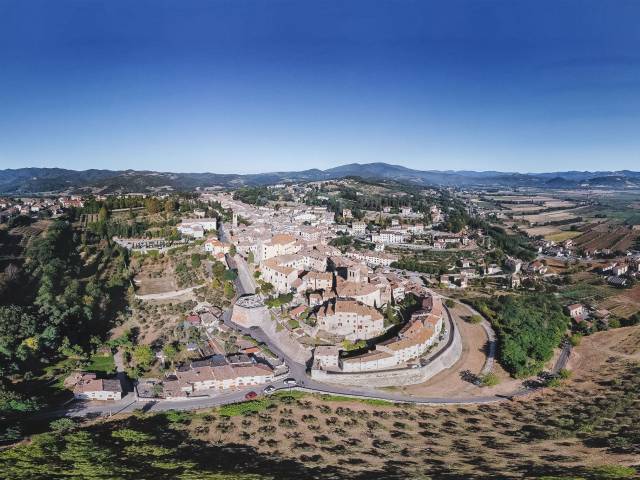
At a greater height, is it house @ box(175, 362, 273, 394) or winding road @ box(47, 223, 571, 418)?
house @ box(175, 362, 273, 394)

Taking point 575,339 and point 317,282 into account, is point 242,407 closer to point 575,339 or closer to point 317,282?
point 317,282

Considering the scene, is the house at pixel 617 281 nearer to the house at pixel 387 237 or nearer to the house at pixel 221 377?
the house at pixel 387 237

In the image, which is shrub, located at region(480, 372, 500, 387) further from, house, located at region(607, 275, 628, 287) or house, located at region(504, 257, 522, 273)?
house, located at region(607, 275, 628, 287)

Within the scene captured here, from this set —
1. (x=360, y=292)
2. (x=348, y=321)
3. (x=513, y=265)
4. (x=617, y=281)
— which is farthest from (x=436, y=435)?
(x=617, y=281)

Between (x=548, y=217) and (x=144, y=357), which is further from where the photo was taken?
(x=548, y=217)

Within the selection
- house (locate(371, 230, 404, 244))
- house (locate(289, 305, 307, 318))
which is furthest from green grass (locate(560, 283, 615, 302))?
house (locate(289, 305, 307, 318))

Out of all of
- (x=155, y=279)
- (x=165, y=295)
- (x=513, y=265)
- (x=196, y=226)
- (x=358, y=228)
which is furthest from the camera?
(x=358, y=228)

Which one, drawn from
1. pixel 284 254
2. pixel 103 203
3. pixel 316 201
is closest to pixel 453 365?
pixel 284 254

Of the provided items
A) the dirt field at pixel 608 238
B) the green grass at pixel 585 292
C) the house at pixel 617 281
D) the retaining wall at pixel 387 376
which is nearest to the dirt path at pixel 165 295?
the retaining wall at pixel 387 376
